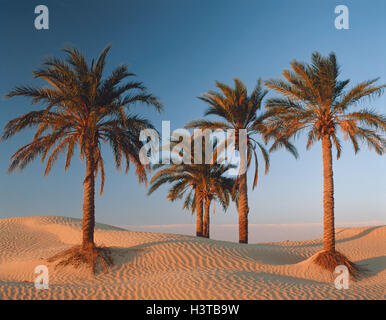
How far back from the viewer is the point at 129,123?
656 inches

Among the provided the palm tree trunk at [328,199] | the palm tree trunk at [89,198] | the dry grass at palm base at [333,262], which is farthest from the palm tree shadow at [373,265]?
the palm tree trunk at [89,198]

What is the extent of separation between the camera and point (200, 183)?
2609cm

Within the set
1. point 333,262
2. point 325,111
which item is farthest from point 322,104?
point 333,262

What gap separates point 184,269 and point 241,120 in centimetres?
1124

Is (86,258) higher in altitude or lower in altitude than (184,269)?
higher

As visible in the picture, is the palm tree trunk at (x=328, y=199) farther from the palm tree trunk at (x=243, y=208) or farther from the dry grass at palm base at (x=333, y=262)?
the palm tree trunk at (x=243, y=208)

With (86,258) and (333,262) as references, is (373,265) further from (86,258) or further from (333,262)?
(86,258)

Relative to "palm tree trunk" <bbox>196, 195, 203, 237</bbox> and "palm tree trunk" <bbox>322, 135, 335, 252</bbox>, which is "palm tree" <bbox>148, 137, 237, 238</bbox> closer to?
"palm tree trunk" <bbox>196, 195, 203, 237</bbox>

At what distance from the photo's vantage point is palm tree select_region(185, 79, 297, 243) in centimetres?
2194

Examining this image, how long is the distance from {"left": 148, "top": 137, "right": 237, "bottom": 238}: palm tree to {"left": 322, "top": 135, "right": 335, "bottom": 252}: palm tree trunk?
31.0ft

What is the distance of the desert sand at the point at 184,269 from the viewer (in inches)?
409

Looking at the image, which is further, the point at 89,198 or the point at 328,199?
the point at 328,199

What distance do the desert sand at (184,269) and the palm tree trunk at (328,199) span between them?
5.49ft

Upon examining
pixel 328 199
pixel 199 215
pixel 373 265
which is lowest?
pixel 373 265
